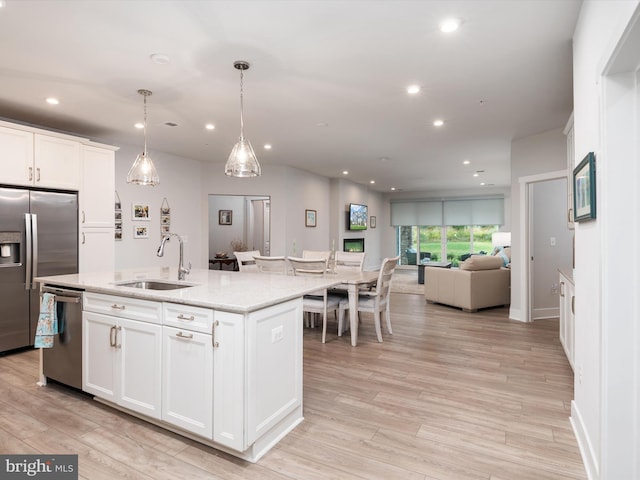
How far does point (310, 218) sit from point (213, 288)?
594cm

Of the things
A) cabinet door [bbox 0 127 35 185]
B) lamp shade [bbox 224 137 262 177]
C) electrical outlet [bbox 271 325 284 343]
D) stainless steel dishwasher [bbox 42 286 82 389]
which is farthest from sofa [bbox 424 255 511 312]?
cabinet door [bbox 0 127 35 185]

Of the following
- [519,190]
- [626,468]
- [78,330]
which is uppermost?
[519,190]

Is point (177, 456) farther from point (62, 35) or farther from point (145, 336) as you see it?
point (62, 35)

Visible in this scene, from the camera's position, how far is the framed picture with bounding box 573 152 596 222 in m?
1.87

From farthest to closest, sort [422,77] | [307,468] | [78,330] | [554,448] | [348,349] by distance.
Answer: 1. [348,349]
2. [422,77]
3. [78,330]
4. [554,448]
5. [307,468]

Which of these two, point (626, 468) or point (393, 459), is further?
point (393, 459)

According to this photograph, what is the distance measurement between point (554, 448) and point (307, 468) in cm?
147

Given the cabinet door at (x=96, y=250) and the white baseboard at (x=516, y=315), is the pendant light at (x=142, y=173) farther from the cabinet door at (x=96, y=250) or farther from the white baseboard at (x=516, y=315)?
the white baseboard at (x=516, y=315)

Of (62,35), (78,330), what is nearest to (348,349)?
(78,330)

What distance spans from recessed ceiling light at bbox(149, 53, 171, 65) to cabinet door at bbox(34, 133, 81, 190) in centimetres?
209

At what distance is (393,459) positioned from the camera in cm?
210

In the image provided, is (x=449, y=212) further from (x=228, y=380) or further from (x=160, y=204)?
(x=228, y=380)

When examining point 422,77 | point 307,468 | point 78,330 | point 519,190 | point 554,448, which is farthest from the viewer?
point 519,190

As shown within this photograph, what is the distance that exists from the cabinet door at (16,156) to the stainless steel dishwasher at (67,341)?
164 centimetres
